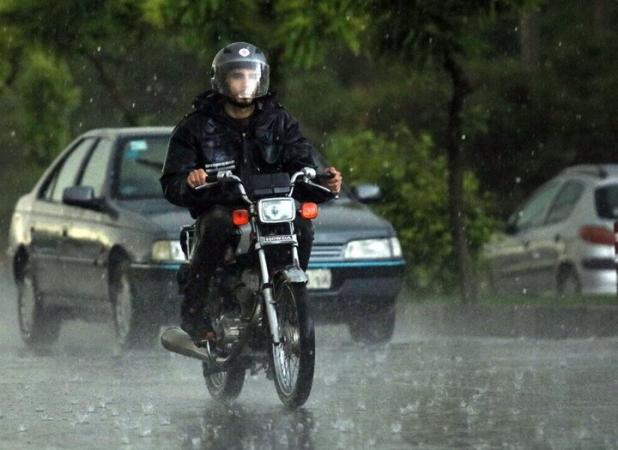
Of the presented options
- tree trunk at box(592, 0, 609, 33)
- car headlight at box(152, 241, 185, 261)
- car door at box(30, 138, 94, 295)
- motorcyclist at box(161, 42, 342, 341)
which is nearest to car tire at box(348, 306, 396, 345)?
car headlight at box(152, 241, 185, 261)

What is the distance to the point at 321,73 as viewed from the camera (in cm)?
5034

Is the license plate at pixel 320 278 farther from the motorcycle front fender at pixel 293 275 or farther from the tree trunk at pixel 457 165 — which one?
the motorcycle front fender at pixel 293 275

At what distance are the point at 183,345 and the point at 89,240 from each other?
5246 mm

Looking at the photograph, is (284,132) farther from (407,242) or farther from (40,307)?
(407,242)

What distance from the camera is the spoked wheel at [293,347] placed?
11078mm

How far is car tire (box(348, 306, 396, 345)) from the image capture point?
1688cm

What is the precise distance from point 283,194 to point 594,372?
272cm

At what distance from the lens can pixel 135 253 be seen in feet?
54.0

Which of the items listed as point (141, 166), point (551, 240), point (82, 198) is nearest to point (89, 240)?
point (82, 198)

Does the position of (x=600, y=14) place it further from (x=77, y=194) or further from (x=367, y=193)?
(x=77, y=194)

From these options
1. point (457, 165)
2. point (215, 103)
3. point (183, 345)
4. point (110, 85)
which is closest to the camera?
point (215, 103)

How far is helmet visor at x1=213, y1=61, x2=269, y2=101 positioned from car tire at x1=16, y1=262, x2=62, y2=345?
21.5 feet

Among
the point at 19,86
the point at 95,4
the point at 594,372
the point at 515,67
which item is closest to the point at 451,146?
the point at 95,4

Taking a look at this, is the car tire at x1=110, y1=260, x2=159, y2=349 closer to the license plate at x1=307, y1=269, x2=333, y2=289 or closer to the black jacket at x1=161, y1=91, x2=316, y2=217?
the license plate at x1=307, y1=269, x2=333, y2=289
